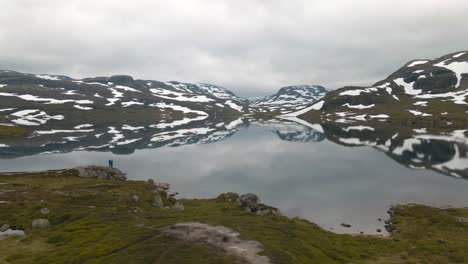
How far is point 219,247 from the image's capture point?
3703 cm

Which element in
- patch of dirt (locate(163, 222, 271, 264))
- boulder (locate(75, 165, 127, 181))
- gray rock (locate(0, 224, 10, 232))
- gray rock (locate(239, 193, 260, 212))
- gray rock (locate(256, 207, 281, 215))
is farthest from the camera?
boulder (locate(75, 165, 127, 181))

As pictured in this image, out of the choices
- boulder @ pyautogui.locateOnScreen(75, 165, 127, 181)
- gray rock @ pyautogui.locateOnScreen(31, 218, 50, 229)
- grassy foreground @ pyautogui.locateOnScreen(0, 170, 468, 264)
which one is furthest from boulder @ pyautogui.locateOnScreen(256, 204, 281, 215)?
boulder @ pyautogui.locateOnScreen(75, 165, 127, 181)

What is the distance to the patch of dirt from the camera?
1385 inches

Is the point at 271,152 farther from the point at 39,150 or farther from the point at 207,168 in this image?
the point at 39,150

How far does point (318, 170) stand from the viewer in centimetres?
12006

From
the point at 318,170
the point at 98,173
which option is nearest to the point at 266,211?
the point at 98,173

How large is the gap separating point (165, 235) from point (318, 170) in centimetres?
8657

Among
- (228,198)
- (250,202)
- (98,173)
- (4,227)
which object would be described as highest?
(98,173)

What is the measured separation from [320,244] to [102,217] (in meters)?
30.0

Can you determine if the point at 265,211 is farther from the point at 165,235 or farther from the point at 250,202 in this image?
the point at 165,235

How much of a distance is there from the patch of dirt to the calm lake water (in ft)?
86.1

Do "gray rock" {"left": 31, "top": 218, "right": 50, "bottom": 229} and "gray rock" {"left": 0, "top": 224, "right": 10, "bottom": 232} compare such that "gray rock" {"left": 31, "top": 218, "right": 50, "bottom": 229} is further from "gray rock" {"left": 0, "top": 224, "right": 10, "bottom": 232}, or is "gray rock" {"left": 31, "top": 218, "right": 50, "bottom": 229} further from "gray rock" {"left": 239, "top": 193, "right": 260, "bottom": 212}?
"gray rock" {"left": 239, "top": 193, "right": 260, "bottom": 212}

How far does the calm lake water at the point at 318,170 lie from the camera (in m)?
78.9

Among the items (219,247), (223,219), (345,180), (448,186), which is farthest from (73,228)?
(448,186)
